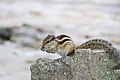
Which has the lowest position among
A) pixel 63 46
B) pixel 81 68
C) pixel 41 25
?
pixel 81 68

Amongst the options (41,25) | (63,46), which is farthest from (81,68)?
(41,25)

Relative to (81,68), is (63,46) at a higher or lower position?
higher

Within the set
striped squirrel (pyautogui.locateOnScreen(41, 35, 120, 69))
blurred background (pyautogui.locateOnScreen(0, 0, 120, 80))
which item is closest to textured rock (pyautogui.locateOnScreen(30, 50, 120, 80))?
striped squirrel (pyautogui.locateOnScreen(41, 35, 120, 69))

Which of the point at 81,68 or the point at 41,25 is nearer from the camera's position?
the point at 81,68

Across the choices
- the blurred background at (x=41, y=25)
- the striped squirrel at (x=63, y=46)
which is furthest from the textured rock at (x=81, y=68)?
the blurred background at (x=41, y=25)

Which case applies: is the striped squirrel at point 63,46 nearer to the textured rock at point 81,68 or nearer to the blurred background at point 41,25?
the textured rock at point 81,68

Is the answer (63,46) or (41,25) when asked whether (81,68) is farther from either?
(41,25)

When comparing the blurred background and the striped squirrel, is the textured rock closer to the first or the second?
the striped squirrel
